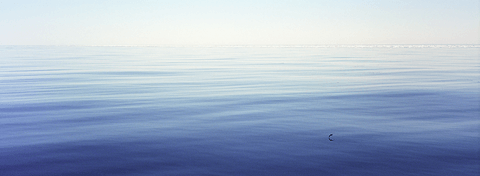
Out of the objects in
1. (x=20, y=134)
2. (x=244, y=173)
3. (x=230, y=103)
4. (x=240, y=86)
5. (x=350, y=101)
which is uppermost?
(x=240, y=86)

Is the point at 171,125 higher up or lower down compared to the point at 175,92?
lower down

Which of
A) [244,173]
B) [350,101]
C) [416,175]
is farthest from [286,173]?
[350,101]

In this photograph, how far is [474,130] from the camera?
29.8 feet

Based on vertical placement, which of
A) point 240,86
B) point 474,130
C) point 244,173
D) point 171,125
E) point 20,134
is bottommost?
point 244,173

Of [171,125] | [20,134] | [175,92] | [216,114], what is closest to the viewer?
[20,134]

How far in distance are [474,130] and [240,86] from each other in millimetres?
10120

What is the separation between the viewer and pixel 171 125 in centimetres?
972

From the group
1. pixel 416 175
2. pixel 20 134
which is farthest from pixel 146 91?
pixel 416 175

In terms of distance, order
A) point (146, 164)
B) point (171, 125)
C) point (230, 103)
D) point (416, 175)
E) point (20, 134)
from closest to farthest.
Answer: point (416, 175)
point (146, 164)
point (20, 134)
point (171, 125)
point (230, 103)

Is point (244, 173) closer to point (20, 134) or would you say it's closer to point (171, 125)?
point (171, 125)

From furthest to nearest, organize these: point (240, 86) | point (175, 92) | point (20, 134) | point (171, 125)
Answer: point (240, 86), point (175, 92), point (171, 125), point (20, 134)

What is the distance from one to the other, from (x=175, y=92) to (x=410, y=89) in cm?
922

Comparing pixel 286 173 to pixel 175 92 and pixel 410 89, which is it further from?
pixel 410 89

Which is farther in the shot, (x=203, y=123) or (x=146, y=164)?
(x=203, y=123)
